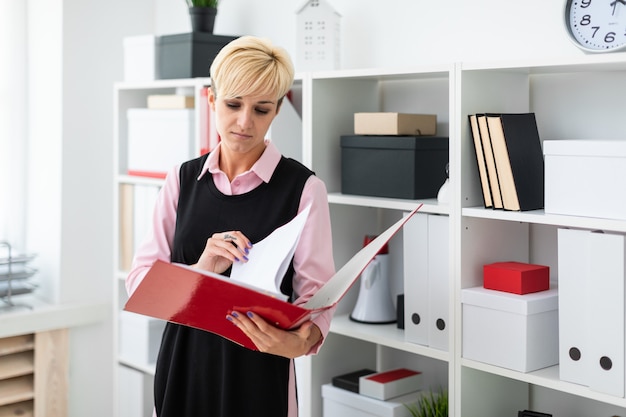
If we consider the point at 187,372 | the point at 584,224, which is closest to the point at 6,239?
the point at 187,372

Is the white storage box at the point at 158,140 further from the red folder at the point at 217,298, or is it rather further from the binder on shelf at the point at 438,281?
the red folder at the point at 217,298

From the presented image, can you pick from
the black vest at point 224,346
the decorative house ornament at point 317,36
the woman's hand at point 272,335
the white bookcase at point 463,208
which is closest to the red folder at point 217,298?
the woman's hand at point 272,335

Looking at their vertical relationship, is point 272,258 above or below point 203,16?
below

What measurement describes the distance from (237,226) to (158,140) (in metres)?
1.25

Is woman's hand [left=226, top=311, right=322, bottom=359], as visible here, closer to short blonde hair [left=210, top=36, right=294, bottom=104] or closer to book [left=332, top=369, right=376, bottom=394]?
short blonde hair [left=210, top=36, right=294, bottom=104]

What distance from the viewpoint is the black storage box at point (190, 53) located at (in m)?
2.90

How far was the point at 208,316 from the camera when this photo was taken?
158 centimetres

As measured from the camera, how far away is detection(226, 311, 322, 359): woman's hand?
157 cm

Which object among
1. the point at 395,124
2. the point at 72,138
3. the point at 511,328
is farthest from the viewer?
the point at 72,138

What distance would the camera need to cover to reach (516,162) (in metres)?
1.97

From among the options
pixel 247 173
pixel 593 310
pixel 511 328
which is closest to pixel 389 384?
pixel 511 328

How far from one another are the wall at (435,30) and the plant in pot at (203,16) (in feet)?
0.63

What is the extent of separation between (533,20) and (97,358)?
2.28 m

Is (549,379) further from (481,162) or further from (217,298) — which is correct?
(217,298)
